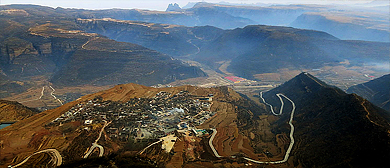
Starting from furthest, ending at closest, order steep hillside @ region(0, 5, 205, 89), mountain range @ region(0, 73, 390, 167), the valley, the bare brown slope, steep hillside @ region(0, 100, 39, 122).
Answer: steep hillside @ region(0, 5, 205, 89) < steep hillside @ region(0, 100, 39, 122) < the bare brown slope < the valley < mountain range @ region(0, 73, 390, 167)

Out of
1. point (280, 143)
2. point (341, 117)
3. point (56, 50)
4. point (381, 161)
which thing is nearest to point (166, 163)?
point (280, 143)

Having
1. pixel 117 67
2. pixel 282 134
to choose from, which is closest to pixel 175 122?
pixel 282 134

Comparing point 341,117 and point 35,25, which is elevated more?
point 35,25

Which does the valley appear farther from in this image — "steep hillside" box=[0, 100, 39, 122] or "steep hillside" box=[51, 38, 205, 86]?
"steep hillside" box=[51, 38, 205, 86]

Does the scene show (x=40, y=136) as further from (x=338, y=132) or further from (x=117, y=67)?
(x=117, y=67)

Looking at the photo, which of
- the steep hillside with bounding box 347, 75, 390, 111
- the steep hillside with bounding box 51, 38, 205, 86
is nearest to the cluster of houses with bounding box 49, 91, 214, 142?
the steep hillside with bounding box 347, 75, 390, 111

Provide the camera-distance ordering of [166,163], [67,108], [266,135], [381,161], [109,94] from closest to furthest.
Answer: [381,161] → [166,163] → [266,135] → [67,108] → [109,94]

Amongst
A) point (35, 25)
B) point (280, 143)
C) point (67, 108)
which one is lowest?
point (280, 143)

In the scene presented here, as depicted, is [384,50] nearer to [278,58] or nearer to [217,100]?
[278,58]
